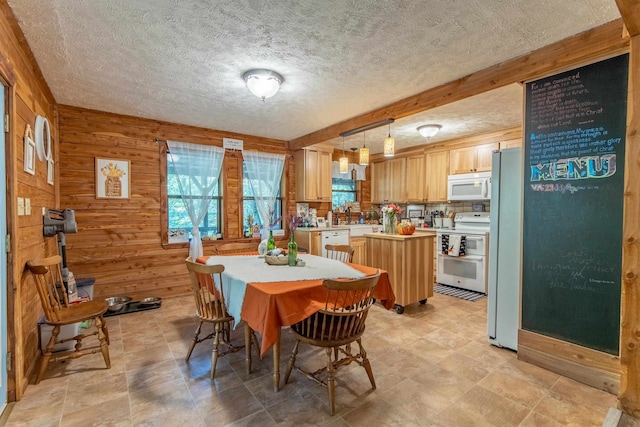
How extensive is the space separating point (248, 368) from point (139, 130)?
3491mm

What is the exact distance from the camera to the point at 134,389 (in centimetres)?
216

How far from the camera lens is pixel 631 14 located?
130 cm

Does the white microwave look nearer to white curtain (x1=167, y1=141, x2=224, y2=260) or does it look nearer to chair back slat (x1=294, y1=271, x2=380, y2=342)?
chair back slat (x1=294, y1=271, x2=380, y2=342)

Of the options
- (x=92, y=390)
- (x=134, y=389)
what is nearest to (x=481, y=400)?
(x=134, y=389)

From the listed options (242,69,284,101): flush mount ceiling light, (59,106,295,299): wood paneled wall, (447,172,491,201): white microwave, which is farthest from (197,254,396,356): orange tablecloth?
(447,172,491,201): white microwave

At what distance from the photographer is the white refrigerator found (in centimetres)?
270

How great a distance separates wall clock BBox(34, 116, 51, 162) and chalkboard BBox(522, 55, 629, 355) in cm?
412

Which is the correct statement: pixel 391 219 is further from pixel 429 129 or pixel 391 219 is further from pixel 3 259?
pixel 3 259

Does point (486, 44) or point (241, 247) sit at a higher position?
point (486, 44)

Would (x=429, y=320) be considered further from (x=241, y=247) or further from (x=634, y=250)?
(x=241, y=247)

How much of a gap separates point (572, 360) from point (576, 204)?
45.7 inches

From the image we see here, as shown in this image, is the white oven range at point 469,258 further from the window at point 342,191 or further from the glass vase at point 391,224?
the window at point 342,191

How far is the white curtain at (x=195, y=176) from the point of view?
4.43 meters

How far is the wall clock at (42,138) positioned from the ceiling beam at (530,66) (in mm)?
3352
